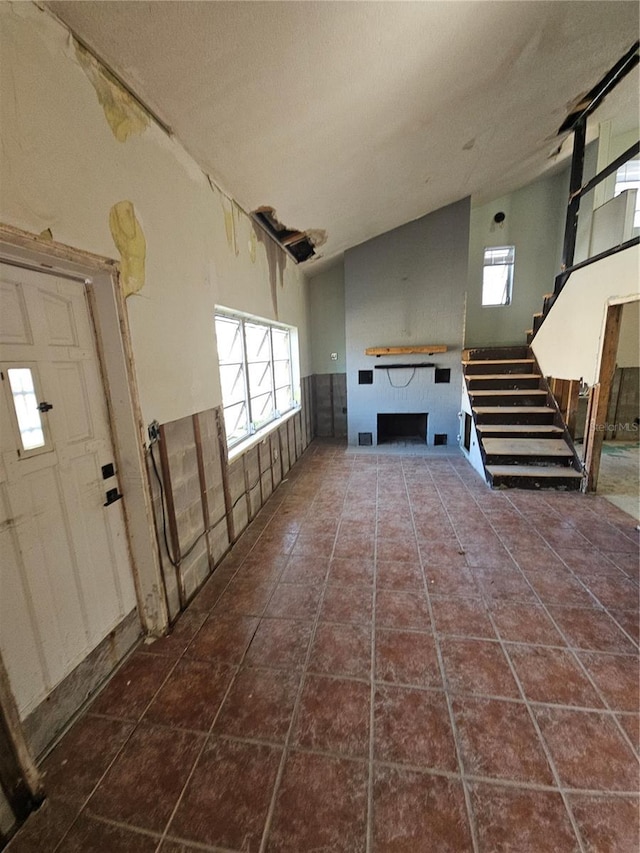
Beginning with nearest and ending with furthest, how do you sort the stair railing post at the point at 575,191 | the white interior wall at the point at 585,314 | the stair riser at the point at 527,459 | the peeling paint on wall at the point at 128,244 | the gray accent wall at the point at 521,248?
the peeling paint on wall at the point at 128,244, the white interior wall at the point at 585,314, the stair riser at the point at 527,459, the stair railing post at the point at 575,191, the gray accent wall at the point at 521,248

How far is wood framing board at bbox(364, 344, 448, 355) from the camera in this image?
514 centimetres

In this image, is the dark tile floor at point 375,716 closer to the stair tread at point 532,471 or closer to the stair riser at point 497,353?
the stair tread at point 532,471

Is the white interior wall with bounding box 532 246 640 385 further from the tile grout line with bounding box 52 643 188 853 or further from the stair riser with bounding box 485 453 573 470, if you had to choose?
the tile grout line with bounding box 52 643 188 853

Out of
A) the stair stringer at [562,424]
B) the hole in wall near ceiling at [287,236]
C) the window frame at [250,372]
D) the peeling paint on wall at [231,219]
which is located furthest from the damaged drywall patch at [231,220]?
the stair stringer at [562,424]

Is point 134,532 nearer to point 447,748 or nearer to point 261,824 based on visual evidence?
point 261,824

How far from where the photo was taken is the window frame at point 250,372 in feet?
9.82

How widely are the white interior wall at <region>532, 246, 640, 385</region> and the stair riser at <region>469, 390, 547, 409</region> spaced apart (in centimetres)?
33

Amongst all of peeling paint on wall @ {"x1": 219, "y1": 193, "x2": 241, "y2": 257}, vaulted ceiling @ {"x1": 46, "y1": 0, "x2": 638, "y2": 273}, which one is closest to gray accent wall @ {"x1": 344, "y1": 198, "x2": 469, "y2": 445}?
vaulted ceiling @ {"x1": 46, "y1": 0, "x2": 638, "y2": 273}

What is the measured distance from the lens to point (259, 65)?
159cm

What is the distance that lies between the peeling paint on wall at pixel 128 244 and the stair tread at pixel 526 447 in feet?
13.1

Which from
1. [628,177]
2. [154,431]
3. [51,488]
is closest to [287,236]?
[154,431]

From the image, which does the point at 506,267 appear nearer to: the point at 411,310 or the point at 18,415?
the point at 411,310

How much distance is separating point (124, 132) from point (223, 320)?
1.45m

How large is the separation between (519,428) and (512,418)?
8.9 inches
